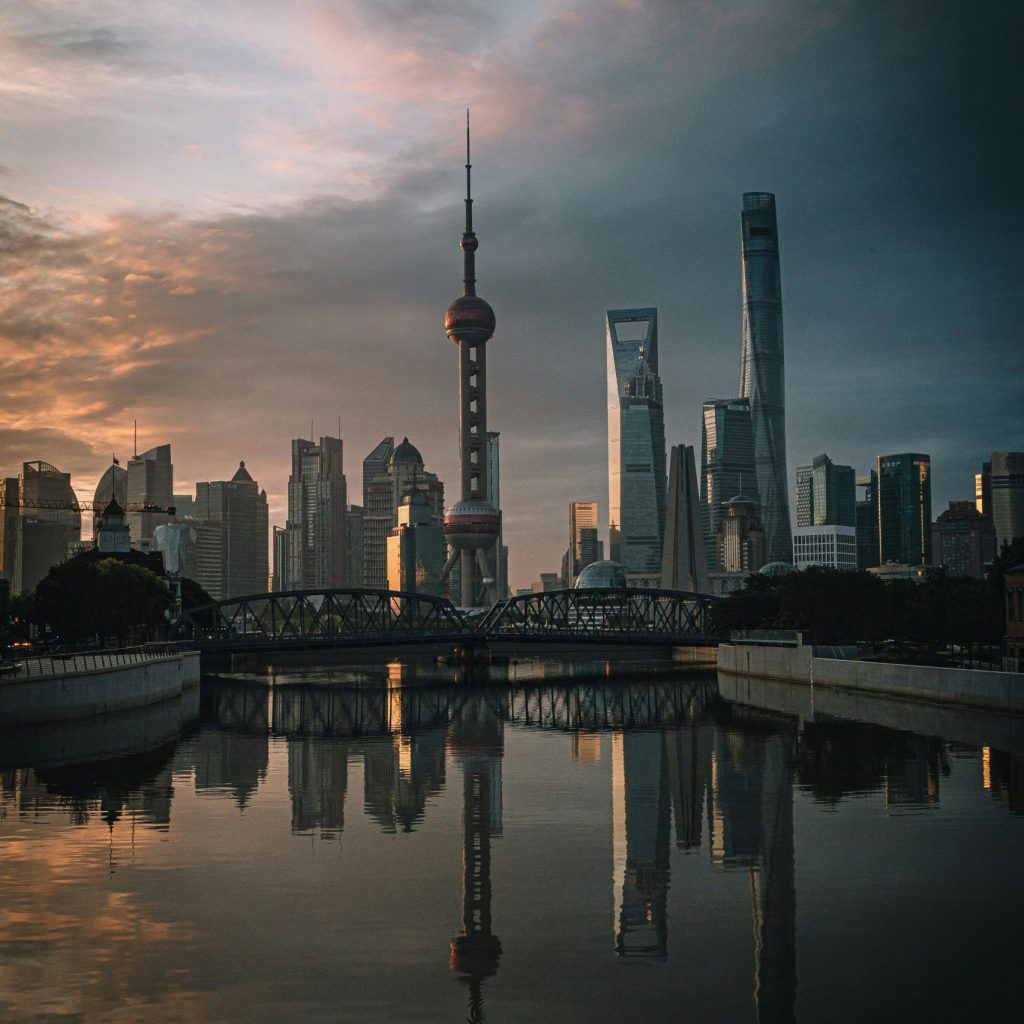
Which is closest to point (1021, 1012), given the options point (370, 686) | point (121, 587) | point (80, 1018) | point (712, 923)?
point (712, 923)

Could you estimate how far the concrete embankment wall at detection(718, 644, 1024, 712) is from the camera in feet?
259

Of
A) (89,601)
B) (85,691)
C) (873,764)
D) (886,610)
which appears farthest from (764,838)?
(886,610)

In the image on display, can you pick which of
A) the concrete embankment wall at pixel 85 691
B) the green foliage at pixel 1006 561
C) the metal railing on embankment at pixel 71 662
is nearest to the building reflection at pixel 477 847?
the concrete embankment wall at pixel 85 691

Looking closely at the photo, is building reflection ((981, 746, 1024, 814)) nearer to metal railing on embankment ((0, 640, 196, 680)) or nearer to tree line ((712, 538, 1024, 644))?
metal railing on embankment ((0, 640, 196, 680))

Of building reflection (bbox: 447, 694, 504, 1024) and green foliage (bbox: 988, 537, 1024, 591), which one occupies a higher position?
green foliage (bbox: 988, 537, 1024, 591)

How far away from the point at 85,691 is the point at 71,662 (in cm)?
642

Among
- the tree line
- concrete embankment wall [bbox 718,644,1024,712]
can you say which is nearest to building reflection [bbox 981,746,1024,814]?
concrete embankment wall [bbox 718,644,1024,712]

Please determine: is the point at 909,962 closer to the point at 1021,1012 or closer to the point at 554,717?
the point at 1021,1012

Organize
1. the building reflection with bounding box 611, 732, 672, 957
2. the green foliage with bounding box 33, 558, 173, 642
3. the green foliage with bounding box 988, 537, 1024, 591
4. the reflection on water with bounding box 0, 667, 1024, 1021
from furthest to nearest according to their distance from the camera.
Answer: the green foliage with bounding box 33, 558, 173, 642, the green foliage with bounding box 988, 537, 1024, 591, the building reflection with bounding box 611, 732, 672, 957, the reflection on water with bounding box 0, 667, 1024, 1021

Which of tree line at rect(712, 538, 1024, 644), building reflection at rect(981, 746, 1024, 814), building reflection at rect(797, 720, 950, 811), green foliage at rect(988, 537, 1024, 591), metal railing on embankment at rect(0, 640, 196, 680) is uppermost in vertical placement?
green foliage at rect(988, 537, 1024, 591)

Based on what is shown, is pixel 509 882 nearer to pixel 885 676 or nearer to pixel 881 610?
pixel 885 676

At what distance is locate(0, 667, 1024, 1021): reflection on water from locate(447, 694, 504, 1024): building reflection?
134mm

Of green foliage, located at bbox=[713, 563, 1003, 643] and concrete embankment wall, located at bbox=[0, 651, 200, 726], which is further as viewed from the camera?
green foliage, located at bbox=[713, 563, 1003, 643]

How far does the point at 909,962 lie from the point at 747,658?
394 feet
